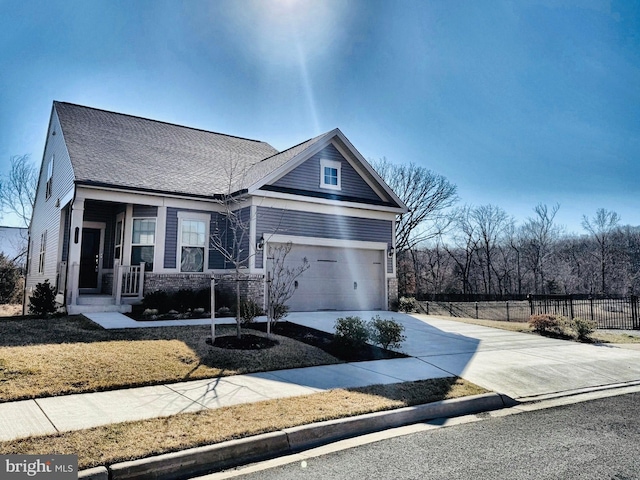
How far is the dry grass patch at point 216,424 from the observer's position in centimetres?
381

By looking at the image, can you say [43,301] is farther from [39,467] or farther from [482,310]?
[482,310]

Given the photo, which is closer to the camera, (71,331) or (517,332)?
(71,331)

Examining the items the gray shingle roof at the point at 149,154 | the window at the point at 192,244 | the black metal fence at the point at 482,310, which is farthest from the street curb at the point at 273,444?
the black metal fence at the point at 482,310

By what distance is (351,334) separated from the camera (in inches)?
359

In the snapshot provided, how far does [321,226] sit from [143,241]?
6.11 meters

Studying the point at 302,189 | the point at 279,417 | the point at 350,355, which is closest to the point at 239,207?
the point at 302,189

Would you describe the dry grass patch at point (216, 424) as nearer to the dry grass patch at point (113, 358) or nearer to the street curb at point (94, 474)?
the street curb at point (94, 474)

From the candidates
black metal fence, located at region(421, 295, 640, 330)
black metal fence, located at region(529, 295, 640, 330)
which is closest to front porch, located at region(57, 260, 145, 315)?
black metal fence, located at region(421, 295, 640, 330)

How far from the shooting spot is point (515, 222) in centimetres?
5009

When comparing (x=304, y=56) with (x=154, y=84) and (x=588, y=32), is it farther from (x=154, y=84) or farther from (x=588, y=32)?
(x=588, y=32)

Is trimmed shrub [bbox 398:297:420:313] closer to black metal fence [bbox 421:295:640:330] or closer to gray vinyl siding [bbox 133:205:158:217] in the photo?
black metal fence [bbox 421:295:640:330]

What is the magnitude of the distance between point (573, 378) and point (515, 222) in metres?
46.1

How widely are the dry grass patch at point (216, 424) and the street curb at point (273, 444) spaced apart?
0.11 metres

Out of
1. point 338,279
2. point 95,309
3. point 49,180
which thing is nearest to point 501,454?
point 338,279
